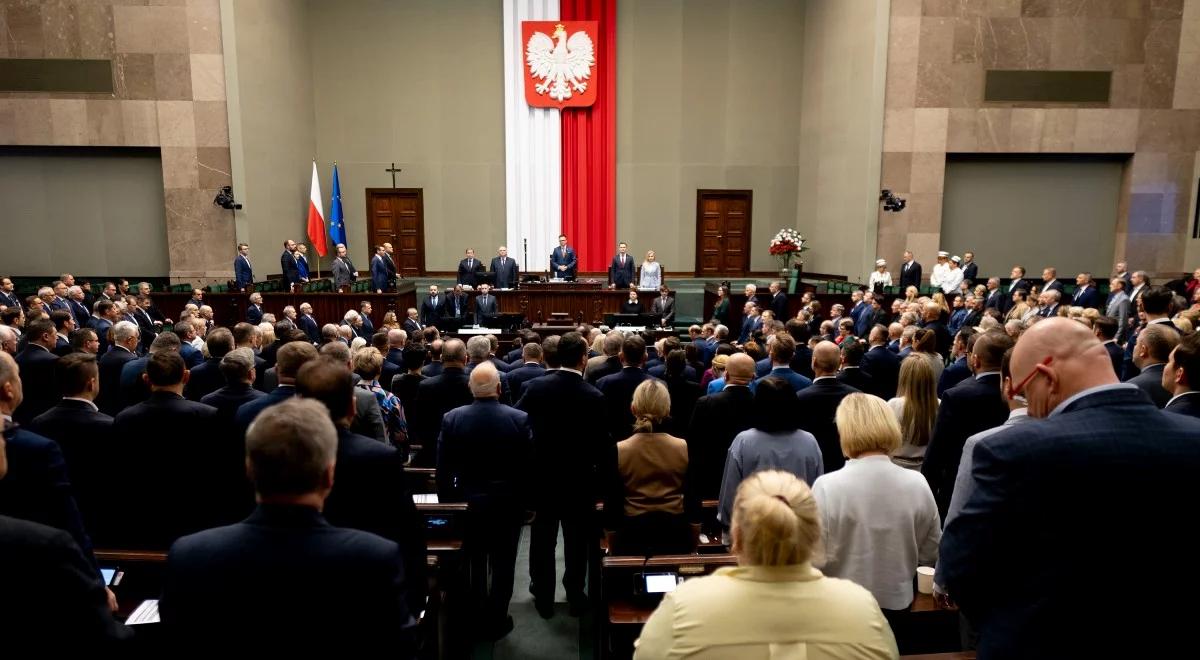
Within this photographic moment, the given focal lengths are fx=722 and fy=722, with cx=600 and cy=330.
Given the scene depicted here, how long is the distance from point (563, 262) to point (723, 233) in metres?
4.37

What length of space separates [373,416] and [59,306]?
8113mm

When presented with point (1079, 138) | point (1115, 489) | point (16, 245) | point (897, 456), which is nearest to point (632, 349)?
point (897, 456)

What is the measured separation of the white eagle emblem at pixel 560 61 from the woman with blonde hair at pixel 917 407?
44.4ft

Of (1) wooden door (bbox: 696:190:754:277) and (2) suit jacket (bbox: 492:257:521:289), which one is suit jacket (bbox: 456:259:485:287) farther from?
(1) wooden door (bbox: 696:190:754:277)

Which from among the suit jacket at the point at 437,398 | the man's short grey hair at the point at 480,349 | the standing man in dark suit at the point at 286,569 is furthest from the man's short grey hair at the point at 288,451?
the man's short grey hair at the point at 480,349

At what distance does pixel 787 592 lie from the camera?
1.50 metres

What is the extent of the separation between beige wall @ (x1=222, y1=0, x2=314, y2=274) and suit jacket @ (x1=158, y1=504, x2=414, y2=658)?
45.1ft

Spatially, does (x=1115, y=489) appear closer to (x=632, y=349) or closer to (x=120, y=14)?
(x=632, y=349)

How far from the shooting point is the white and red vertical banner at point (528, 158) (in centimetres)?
1591

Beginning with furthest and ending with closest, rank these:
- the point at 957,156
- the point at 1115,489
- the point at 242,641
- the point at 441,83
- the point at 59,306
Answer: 1. the point at 441,83
2. the point at 957,156
3. the point at 59,306
4. the point at 1115,489
5. the point at 242,641

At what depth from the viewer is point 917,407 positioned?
3.88 metres

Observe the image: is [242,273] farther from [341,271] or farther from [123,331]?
[123,331]

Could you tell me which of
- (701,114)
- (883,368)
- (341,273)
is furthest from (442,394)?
(701,114)

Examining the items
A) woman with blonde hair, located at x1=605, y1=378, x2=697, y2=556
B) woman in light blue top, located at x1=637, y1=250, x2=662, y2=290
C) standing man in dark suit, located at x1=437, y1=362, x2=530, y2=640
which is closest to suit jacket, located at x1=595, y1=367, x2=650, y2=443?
standing man in dark suit, located at x1=437, y1=362, x2=530, y2=640
